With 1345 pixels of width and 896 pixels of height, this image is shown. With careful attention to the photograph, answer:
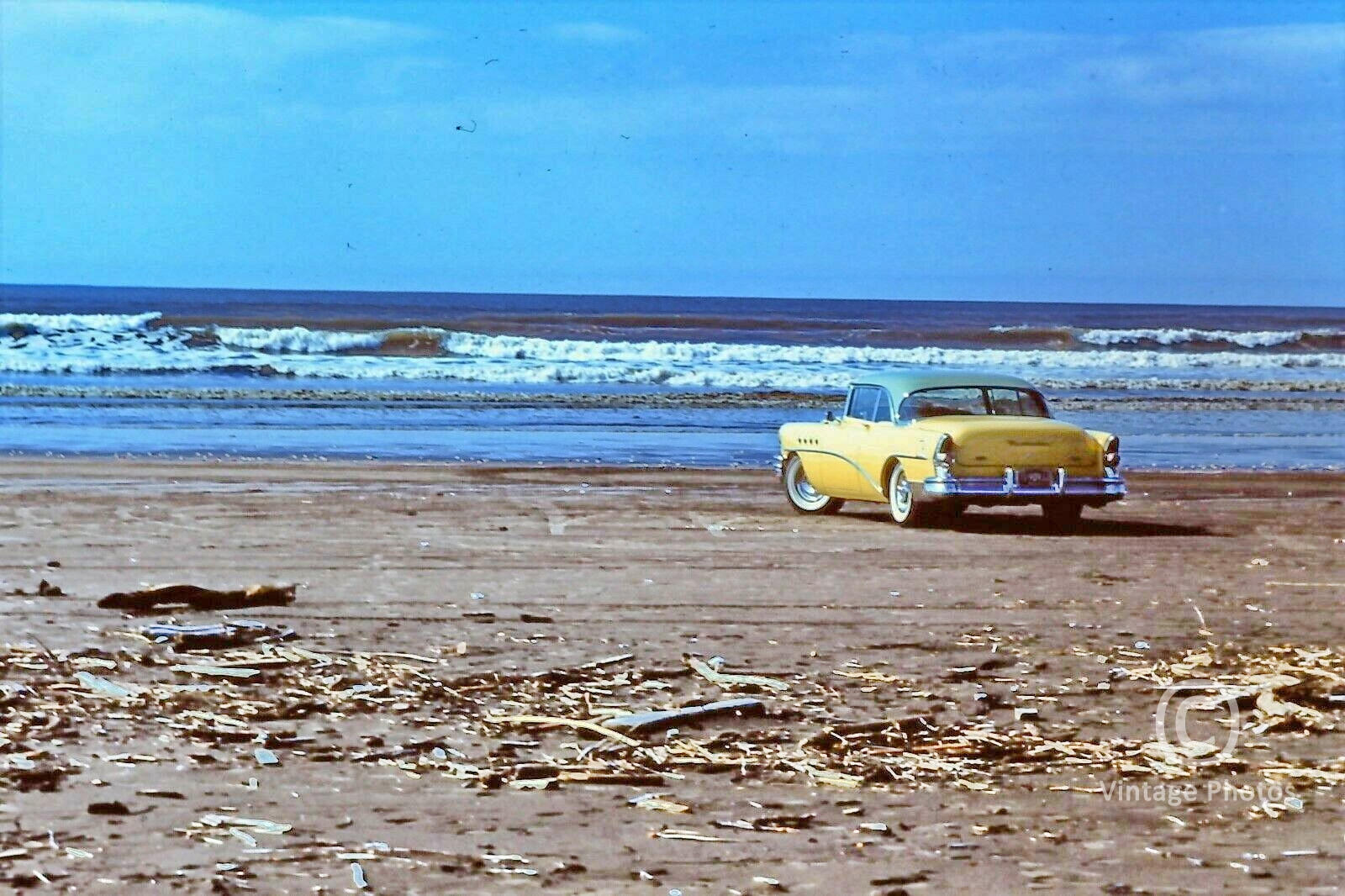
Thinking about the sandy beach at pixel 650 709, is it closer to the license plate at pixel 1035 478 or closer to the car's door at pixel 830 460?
the license plate at pixel 1035 478

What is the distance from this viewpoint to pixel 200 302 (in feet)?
274

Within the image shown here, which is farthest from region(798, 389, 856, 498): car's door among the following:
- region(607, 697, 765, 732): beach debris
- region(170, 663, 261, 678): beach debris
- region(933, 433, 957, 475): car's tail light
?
region(170, 663, 261, 678): beach debris

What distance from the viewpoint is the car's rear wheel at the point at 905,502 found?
13281 millimetres

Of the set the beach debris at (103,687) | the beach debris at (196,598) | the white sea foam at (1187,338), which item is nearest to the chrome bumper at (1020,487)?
the beach debris at (196,598)

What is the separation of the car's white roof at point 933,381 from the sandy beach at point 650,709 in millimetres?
1542

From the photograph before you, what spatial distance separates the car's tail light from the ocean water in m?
6.56

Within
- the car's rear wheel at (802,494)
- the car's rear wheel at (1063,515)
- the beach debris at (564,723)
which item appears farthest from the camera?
the car's rear wheel at (802,494)

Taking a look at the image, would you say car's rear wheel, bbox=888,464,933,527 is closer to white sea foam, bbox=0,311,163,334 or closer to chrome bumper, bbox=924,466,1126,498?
chrome bumper, bbox=924,466,1126,498

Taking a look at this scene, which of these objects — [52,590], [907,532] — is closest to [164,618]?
[52,590]

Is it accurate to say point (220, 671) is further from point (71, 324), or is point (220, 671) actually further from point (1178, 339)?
point (1178, 339)

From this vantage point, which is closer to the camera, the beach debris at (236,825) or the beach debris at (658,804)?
the beach debris at (236,825)

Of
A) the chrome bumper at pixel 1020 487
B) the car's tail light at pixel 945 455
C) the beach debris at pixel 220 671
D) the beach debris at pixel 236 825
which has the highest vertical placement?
the car's tail light at pixel 945 455

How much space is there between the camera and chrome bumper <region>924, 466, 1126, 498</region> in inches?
507

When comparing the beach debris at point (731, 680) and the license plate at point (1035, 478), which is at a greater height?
the license plate at point (1035, 478)
